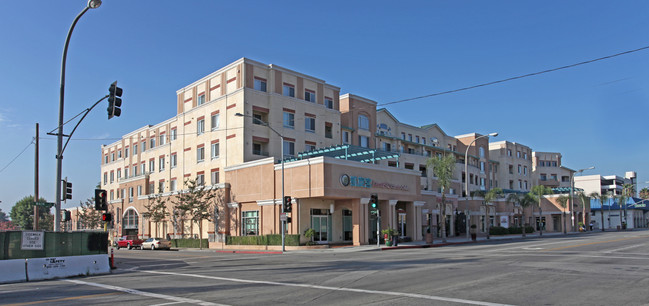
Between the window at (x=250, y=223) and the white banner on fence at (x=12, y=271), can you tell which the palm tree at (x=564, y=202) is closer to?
the window at (x=250, y=223)

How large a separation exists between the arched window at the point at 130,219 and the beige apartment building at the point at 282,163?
143 mm

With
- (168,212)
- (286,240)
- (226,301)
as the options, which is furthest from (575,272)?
(168,212)

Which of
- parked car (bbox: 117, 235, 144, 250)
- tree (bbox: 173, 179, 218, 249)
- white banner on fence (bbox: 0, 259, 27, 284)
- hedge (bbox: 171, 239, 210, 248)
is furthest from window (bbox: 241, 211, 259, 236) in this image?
white banner on fence (bbox: 0, 259, 27, 284)

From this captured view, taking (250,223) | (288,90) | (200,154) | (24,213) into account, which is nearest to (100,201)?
(250,223)

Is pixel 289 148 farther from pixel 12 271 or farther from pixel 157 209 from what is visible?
pixel 12 271

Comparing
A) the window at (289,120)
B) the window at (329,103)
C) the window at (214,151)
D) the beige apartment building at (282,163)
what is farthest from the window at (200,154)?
the window at (329,103)

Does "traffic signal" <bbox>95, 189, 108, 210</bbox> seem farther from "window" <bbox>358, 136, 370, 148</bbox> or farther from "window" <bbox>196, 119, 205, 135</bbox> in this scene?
"window" <bbox>358, 136, 370, 148</bbox>

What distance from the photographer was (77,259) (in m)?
20.2

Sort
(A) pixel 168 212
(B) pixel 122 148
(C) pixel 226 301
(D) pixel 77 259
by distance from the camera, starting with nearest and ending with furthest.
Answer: (C) pixel 226 301, (D) pixel 77 259, (A) pixel 168 212, (B) pixel 122 148

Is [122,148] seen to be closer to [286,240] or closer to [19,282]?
[286,240]

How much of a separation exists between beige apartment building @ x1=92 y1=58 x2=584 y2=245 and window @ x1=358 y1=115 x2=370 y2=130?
0.42 ft

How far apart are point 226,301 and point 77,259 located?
38.7ft

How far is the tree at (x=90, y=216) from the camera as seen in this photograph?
253 ft

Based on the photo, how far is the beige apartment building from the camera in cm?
4047
